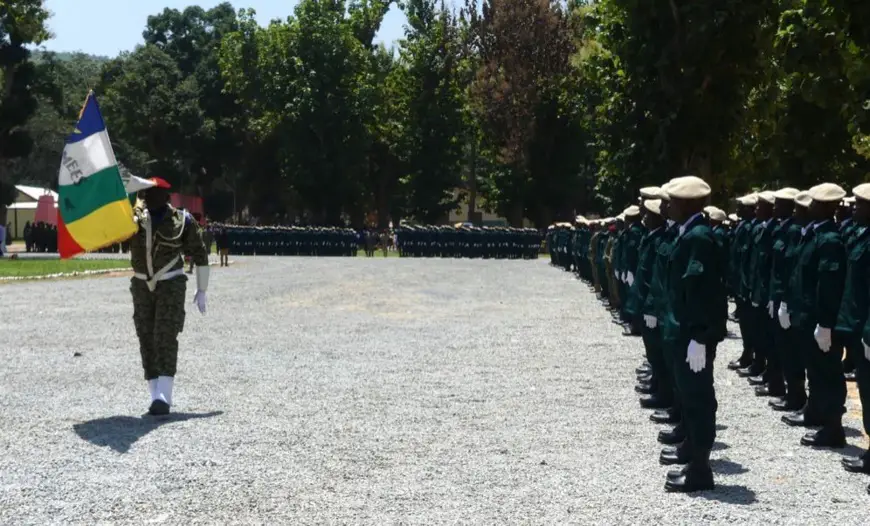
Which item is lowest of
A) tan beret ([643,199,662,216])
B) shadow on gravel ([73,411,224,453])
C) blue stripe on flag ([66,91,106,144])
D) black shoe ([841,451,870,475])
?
shadow on gravel ([73,411,224,453])

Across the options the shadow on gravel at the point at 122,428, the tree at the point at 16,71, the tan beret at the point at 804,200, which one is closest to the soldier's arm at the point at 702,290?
the tan beret at the point at 804,200

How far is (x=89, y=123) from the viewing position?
11.6 m

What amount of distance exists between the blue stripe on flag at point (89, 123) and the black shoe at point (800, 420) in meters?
6.15

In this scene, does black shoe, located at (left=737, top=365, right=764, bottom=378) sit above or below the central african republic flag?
below

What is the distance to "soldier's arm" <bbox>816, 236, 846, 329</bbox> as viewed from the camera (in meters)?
9.17

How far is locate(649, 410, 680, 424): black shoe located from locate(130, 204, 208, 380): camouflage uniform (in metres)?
3.89

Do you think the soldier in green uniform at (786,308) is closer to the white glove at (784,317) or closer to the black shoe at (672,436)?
the white glove at (784,317)

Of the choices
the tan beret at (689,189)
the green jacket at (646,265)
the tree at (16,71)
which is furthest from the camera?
the tree at (16,71)

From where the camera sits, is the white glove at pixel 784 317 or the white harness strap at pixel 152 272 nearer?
the white glove at pixel 784 317

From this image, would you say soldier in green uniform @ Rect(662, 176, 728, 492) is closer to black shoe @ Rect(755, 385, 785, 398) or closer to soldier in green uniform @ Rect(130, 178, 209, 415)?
black shoe @ Rect(755, 385, 785, 398)

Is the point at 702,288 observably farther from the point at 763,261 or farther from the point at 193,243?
the point at 193,243

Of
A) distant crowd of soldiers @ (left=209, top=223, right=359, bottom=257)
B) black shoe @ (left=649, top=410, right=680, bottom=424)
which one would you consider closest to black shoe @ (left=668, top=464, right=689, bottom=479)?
black shoe @ (left=649, top=410, right=680, bottom=424)

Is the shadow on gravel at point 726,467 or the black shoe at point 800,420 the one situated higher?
the black shoe at point 800,420

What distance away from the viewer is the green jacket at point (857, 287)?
8445 mm
